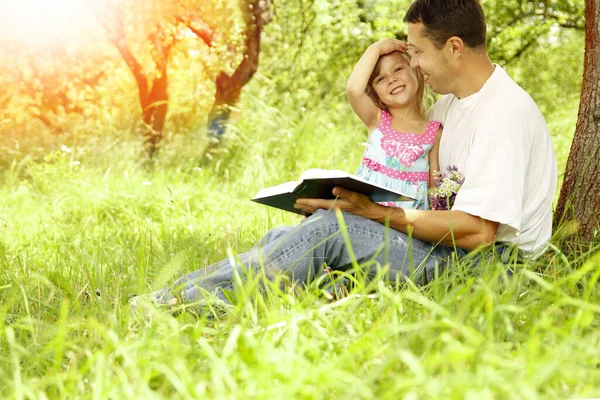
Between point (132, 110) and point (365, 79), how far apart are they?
562 cm

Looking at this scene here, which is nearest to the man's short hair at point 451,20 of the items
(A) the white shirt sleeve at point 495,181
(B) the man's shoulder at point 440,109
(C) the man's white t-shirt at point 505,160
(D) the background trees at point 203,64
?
(C) the man's white t-shirt at point 505,160

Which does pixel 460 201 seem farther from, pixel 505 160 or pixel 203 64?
pixel 203 64

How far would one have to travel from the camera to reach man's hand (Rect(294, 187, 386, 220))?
9.43 feet

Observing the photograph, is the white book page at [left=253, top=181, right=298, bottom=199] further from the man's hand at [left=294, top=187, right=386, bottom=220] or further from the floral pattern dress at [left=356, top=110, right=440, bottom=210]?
the floral pattern dress at [left=356, top=110, right=440, bottom=210]

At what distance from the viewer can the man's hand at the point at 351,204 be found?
2875mm

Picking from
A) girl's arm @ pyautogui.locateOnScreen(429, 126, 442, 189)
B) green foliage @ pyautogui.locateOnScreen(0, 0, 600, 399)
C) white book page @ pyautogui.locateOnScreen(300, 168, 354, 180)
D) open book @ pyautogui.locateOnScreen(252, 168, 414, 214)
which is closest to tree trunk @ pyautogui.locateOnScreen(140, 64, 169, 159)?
green foliage @ pyautogui.locateOnScreen(0, 0, 600, 399)

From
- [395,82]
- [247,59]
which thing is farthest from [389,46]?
[247,59]

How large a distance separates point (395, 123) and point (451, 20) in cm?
57

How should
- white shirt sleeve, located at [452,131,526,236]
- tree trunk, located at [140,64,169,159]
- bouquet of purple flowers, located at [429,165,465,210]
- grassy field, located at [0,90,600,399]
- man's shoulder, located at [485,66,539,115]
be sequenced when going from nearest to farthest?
grassy field, located at [0,90,600,399]
white shirt sleeve, located at [452,131,526,236]
man's shoulder, located at [485,66,539,115]
bouquet of purple flowers, located at [429,165,465,210]
tree trunk, located at [140,64,169,159]

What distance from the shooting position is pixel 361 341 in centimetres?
191

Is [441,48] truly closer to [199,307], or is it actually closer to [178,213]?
[199,307]

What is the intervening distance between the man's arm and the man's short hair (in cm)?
76

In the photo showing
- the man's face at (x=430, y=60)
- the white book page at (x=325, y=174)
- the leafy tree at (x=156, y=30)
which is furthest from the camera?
the leafy tree at (x=156, y=30)

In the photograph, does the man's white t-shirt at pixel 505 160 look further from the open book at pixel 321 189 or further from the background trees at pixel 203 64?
the background trees at pixel 203 64
